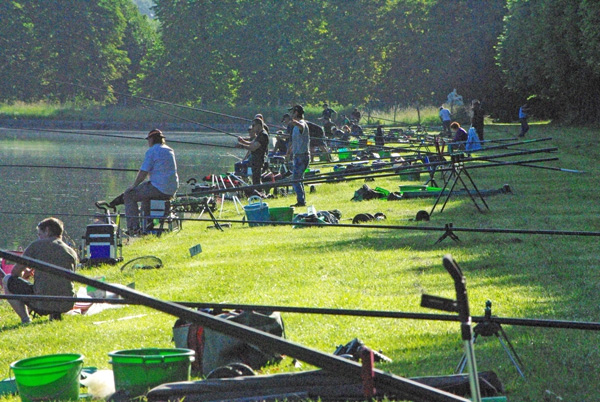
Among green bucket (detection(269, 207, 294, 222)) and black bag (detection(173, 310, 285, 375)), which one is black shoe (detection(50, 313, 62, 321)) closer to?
black bag (detection(173, 310, 285, 375))

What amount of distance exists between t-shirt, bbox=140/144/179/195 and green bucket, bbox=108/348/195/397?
397 inches

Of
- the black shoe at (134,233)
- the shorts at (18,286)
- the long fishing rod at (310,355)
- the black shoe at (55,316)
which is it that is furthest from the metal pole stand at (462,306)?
the black shoe at (134,233)

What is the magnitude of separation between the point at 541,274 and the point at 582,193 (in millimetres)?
9387

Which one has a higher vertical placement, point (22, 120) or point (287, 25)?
point (287, 25)

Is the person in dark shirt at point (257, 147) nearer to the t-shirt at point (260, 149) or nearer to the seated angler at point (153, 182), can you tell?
the t-shirt at point (260, 149)

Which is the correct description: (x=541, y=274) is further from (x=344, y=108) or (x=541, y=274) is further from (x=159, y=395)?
(x=344, y=108)

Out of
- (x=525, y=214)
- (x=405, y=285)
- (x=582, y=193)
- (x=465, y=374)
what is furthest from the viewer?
(x=582, y=193)

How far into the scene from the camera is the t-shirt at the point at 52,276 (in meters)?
10.1

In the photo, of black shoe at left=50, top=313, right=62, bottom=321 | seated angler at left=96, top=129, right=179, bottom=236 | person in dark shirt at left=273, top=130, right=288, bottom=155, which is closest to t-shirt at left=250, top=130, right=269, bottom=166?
seated angler at left=96, top=129, right=179, bottom=236

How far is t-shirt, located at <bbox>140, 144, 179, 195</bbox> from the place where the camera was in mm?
15984

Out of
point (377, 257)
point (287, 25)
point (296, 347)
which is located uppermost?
point (287, 25)

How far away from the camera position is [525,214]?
1507cm

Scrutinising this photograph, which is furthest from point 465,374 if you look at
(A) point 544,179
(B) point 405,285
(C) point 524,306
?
(A) point 544,179

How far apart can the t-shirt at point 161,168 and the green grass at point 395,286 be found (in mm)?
927
